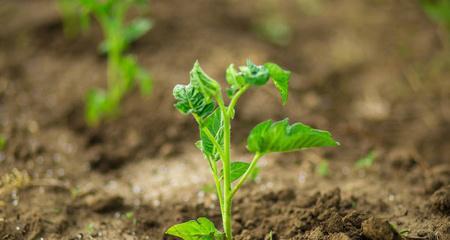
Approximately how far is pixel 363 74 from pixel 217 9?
138 cm

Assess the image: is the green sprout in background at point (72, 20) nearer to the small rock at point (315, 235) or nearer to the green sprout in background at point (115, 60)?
the green sprout in background at point (115, 60)

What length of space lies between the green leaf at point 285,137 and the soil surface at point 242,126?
398 mm

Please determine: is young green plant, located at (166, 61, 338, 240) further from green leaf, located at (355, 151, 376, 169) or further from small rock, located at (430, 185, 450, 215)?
green leaf, located at (355, 151, 376, 169)

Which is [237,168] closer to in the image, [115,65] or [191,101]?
[191,101]

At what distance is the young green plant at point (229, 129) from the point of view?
157 cm

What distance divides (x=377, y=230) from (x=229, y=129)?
→ 61 centimetres

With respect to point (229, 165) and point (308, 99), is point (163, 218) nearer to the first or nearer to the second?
point (229, 165)

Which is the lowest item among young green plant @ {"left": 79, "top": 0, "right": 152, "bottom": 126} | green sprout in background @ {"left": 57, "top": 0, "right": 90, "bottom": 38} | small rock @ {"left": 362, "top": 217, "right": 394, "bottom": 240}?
small rock @ {"left": 362, "top": 217, "right": 394, "bottom": 240}

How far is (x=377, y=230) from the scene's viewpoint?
1720mm

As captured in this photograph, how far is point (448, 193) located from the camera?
80.4 inches

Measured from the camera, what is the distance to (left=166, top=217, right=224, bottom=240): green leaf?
Answer: 1.75 m

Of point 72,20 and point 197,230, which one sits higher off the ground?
point 72,20

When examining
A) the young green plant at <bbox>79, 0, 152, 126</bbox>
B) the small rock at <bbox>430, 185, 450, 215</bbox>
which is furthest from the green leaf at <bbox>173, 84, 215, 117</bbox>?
the young green plant at <bbox>79, 0, 152, 126</bbox>

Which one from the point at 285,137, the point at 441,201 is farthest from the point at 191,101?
the point at 441,201
